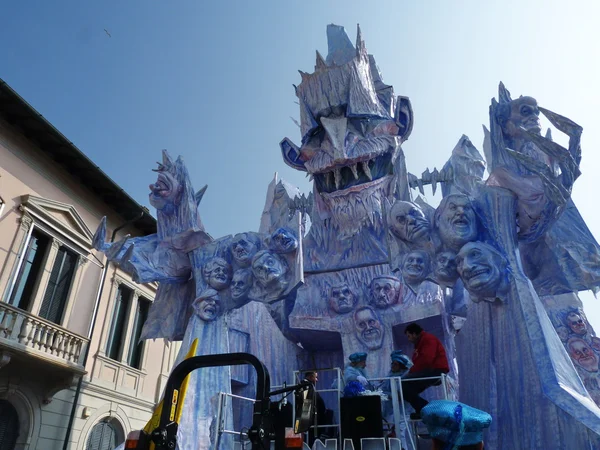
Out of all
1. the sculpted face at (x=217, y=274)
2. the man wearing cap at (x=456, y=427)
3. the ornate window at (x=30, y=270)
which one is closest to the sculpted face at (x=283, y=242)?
the sculpted face at (x=217, y=274)

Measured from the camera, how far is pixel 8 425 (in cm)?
1048

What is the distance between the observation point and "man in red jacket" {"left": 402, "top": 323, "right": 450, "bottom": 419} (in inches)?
188

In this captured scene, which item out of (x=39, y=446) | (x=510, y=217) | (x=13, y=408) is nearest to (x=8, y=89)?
(x=13, y=408)

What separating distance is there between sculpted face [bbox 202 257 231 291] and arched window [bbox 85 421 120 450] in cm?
821

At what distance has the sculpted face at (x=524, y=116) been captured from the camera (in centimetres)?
562

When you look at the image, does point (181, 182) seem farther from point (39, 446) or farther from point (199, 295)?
point (39, 446)

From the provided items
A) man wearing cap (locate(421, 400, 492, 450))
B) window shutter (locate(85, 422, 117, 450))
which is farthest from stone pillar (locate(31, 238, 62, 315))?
man wearing cap (locate(421, 400, 492, 450))

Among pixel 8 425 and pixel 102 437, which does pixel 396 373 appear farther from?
pixel 102 437

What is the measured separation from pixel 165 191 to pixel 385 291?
154 inches

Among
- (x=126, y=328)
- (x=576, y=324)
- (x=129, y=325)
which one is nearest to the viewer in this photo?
(x=576, y=324)

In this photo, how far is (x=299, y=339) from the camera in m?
7.52

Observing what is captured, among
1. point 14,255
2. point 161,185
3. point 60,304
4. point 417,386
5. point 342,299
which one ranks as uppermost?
point 14,255

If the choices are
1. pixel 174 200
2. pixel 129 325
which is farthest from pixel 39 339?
pixel 174 200

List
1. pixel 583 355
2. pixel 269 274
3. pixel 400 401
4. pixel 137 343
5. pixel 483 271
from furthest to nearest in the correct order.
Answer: pixel 137 343 < pixel 583 355 < pixel 269 274 < pixel 483 271 < pixel 400 401
